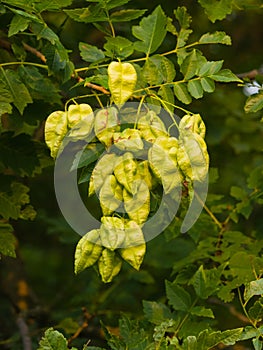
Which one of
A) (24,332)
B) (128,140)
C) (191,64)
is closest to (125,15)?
(191,64)

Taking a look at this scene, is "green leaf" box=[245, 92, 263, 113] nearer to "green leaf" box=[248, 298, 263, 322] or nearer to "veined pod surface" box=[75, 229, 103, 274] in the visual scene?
"green leaf" box=[248, 298, 263, 322]

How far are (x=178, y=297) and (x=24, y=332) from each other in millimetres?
629

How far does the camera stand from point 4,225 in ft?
5.82

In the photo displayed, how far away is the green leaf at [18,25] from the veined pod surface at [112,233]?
464 mm

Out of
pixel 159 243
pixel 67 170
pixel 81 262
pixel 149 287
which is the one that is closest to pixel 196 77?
pixel 67 170

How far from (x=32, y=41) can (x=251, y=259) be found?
762mm

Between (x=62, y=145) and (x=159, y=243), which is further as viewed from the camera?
(x=159, y=243)

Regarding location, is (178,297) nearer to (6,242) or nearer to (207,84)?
(6,242)

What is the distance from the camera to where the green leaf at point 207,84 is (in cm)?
160

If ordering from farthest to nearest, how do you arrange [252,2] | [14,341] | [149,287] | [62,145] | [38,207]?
[38,207] < [149,287] < [14,341] < [252,2] < [62,145]

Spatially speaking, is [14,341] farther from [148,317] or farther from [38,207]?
[38,207]

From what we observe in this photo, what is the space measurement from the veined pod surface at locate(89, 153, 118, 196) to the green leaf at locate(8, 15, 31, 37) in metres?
0.36

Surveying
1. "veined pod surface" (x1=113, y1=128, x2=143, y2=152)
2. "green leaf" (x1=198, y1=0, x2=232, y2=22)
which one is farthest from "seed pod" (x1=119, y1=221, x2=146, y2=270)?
"green leaf" (x1=198, y1=0, x2=232, y2=22)

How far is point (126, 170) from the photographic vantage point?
1351 mm
